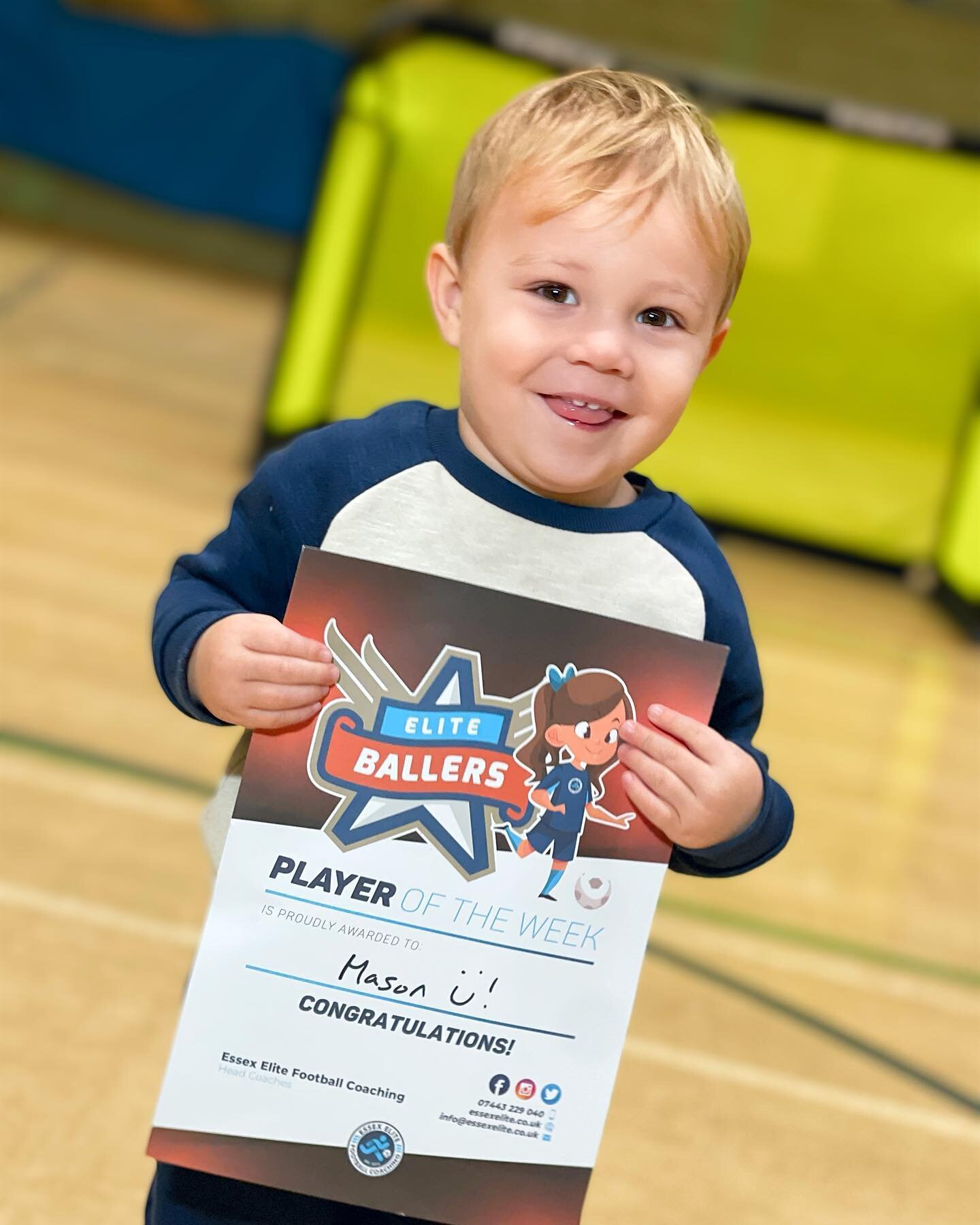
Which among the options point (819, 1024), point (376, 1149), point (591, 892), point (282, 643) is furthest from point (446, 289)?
point (819, 1024)

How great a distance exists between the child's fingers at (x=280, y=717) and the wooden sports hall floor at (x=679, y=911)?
21.3 inches

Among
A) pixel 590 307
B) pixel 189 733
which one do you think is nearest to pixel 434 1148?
pixel 590 307

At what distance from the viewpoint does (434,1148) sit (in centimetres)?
73

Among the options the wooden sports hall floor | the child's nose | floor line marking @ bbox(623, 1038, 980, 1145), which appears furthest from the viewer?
floor line marking @ bbox(623, 1038, 980, 1145)

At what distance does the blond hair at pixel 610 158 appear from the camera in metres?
0.70

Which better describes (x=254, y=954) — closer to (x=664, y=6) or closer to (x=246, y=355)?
(x=246, y=355)

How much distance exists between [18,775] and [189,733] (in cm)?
23

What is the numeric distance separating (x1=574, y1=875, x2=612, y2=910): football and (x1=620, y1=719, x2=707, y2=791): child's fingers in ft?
0.20

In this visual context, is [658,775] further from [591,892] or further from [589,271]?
[589,271]

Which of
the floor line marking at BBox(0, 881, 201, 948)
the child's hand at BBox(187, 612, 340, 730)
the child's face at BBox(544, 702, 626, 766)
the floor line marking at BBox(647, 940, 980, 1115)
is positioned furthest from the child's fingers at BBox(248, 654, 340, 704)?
the floor line marking at BBox(647, 940, 980, 1115)

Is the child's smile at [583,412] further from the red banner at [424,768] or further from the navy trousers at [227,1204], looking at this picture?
the navy trousers at [227,1204]

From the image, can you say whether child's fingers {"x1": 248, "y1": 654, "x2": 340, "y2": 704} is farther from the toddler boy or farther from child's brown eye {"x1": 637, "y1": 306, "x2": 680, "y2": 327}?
child's brown eye {"x1": 637, "y1": 306, "x2": 680, "y2": 327}

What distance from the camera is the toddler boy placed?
2.31 feet

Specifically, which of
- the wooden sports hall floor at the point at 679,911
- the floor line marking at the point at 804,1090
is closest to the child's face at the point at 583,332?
the wooden sports hall floor at the point at 679,911
